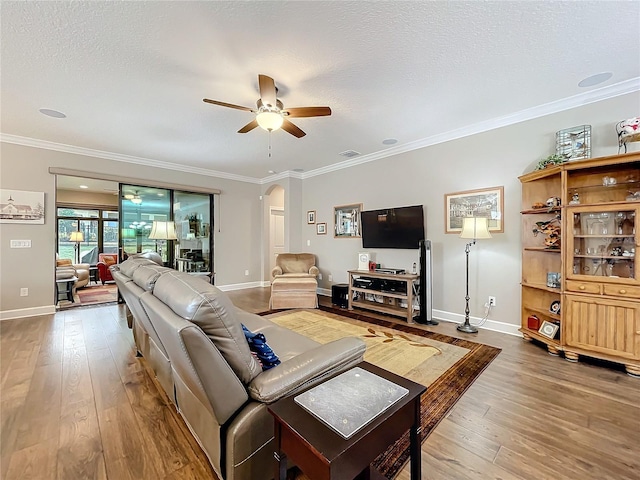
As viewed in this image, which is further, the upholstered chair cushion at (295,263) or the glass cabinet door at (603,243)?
the upholstered chair cushion at (295,263)

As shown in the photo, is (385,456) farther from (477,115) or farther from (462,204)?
(477,115)

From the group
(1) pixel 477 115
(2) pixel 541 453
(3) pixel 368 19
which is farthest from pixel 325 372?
(1) pixel 477 115

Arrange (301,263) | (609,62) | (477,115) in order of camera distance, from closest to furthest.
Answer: (609,62) → (477,115) → (301,263)

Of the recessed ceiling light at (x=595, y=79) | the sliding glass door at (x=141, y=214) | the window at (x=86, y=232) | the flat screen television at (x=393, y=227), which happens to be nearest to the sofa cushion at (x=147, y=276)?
the flat screen television at (x=393, y=227)

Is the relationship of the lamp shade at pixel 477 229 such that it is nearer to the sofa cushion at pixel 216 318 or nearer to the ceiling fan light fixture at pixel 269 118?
the ceiling fan light fixture at pixel 269 118

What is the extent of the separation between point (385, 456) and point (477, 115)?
3.66 metres

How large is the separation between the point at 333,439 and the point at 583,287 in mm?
3051

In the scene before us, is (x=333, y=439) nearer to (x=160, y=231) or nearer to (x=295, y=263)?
(x=295, y=263)

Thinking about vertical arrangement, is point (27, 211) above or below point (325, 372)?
above

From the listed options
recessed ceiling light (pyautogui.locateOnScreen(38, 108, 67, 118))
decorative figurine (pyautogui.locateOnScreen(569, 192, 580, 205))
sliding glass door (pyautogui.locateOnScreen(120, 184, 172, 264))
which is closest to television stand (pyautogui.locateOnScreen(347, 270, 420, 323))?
decorative figurine (pyautogui.locateOnScreen(569, 192, 580, 205))

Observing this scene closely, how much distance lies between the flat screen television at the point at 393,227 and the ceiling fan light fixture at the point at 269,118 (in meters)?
2.51

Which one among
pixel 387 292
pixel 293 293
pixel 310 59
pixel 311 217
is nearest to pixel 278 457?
pixel 310 59

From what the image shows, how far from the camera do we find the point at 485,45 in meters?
2.19

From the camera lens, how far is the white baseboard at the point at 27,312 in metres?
4.09
